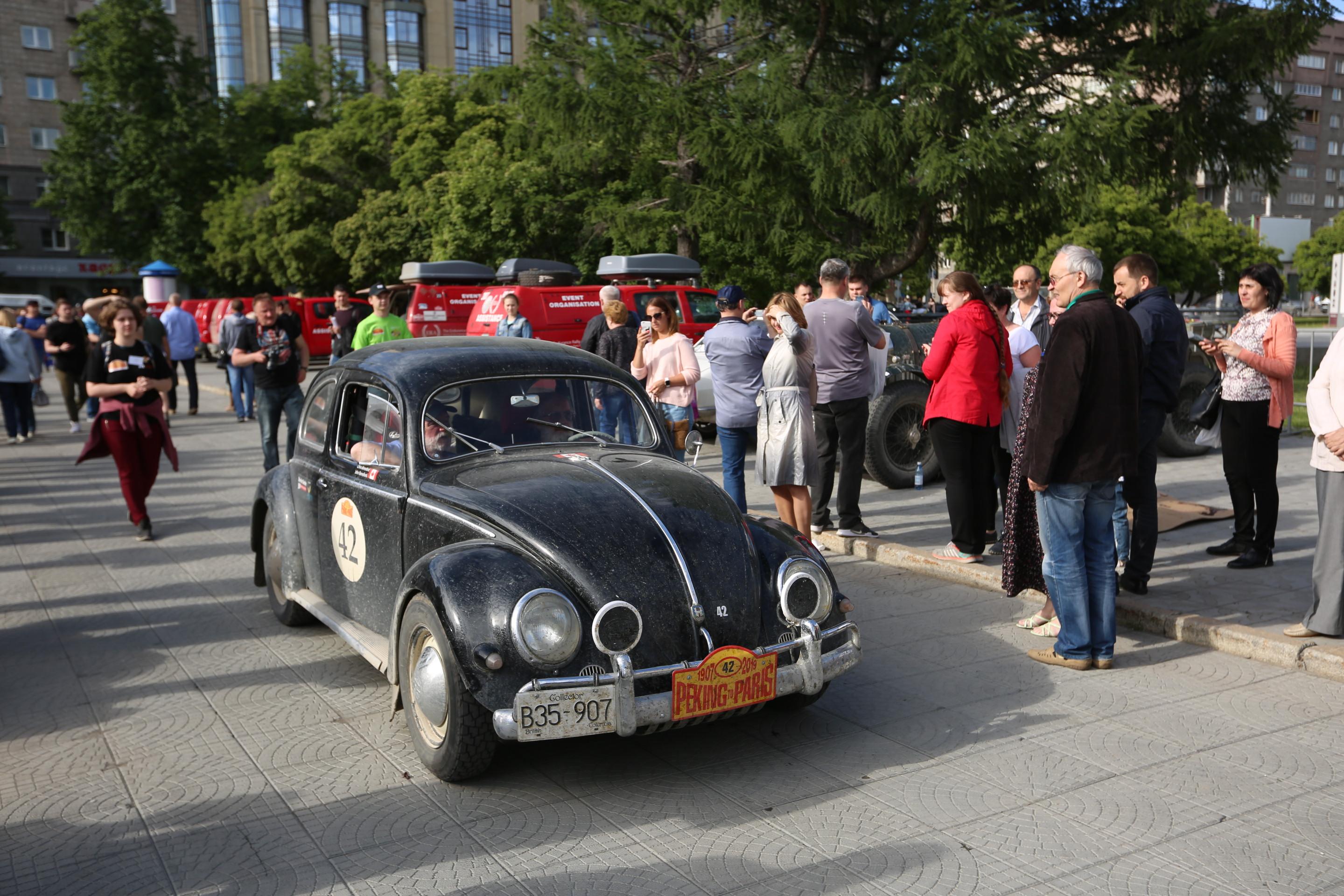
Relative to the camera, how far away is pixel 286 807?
4230 mm

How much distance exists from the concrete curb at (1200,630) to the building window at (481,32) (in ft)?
250

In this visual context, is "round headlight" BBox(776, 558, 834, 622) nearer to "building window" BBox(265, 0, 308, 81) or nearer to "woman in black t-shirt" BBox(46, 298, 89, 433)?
"woman in black t-shirt" BBox(46, 298, 89, 433)

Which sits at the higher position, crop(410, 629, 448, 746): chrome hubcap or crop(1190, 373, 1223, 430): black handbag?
crop(1190, 373, 1223, 430): black handbag

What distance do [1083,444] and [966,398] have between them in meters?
2.09

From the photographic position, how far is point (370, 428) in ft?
18.8

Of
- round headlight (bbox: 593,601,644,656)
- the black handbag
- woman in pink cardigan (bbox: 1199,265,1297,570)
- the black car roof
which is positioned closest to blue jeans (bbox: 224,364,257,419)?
the black car roof

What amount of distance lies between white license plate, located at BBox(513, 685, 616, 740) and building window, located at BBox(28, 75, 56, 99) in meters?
77.8

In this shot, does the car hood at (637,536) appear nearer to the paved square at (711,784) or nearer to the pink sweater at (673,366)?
the paved square at (711,784)

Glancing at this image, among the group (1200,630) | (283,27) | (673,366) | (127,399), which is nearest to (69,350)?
(127,399)

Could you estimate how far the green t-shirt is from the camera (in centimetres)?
1212

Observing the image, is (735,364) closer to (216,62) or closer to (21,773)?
(21,773)

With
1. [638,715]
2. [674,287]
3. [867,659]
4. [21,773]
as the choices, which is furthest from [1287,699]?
[674,287]

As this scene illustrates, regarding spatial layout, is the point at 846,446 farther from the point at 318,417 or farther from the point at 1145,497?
the point at 318,417

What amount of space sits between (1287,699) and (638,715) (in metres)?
3.14
